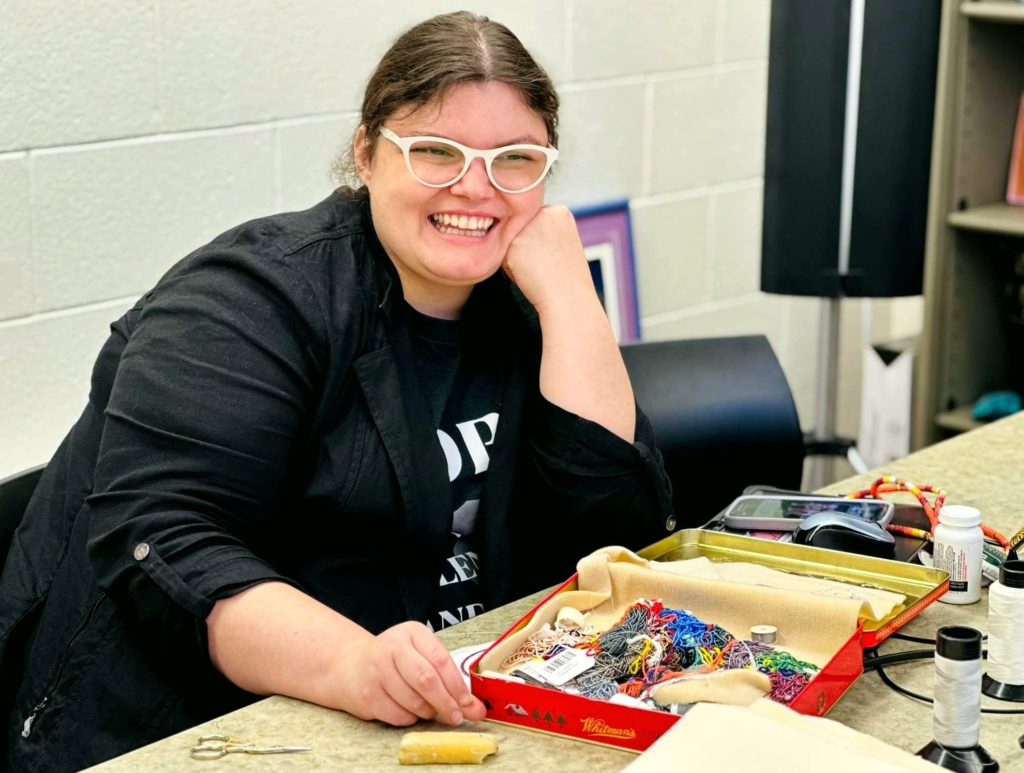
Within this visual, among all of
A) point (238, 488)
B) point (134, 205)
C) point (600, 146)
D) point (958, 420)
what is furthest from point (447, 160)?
point (958, 420)

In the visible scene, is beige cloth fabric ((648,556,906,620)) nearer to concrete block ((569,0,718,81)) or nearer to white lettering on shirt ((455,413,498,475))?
white lettering on shirt ((455,413,498,475))

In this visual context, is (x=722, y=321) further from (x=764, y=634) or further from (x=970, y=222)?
(x=764, y=634)

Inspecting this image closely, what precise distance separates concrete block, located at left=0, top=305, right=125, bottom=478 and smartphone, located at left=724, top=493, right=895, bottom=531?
1189mm

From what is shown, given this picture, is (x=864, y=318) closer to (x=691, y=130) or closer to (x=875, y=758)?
(x=691, y=130)

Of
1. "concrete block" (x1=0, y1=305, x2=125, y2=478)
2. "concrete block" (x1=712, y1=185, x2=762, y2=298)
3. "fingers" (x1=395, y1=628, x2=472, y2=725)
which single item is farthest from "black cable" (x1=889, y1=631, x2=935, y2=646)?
"concrete block" (x1=712, y1=185, x2=762, y2=298)

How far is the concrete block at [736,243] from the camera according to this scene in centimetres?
345

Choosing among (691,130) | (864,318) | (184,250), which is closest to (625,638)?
(184,250)

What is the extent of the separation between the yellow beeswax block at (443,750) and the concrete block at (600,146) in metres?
1.93

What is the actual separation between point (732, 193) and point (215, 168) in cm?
148

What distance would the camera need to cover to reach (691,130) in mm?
3291

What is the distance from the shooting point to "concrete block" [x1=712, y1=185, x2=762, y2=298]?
11.3 feet

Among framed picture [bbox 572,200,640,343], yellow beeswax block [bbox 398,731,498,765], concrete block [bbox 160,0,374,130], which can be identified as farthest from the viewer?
framed picture [bbox 572,200,640,343]

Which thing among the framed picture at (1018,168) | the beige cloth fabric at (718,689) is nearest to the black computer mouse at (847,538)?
the beige cloth fabric at (718,689)

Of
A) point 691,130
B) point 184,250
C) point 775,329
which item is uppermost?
point 691,130
